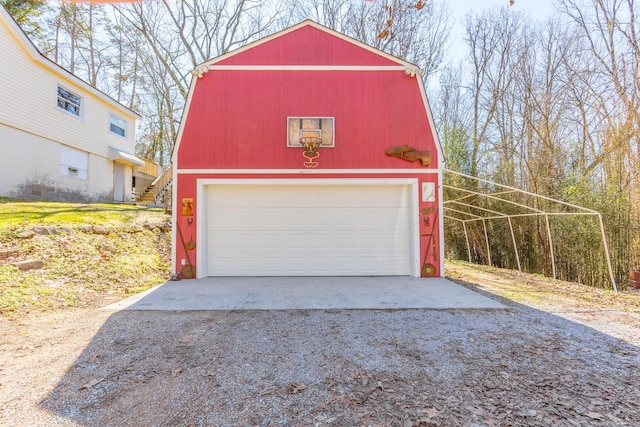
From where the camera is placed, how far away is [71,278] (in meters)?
4.64

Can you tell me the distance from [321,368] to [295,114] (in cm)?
492

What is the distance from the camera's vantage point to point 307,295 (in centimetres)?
437

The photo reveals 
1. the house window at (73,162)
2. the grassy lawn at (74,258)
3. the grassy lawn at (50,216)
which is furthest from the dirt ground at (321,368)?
the house window at (73,162)

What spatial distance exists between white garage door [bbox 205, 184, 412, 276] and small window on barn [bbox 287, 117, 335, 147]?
924 millimetres

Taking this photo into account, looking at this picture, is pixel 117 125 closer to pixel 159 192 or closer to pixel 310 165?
pixel 159 192

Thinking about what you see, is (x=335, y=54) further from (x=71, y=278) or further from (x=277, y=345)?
(x=71, y=278)

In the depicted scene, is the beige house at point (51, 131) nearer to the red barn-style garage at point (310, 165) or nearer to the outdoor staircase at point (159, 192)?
the outdoor staircase at point (159, 192)

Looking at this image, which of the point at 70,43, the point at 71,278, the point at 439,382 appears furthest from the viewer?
the point at 70,43

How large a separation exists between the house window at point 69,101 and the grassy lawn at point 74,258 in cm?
546

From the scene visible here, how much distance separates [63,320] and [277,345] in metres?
2.74

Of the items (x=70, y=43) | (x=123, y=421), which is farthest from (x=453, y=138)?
(x=70, y=43)

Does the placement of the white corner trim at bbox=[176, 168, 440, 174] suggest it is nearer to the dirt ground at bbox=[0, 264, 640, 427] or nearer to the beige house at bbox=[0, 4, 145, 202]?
the dirt ground at bbox=[0, 264, 640, 427]

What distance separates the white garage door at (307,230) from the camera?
5766 millimetres

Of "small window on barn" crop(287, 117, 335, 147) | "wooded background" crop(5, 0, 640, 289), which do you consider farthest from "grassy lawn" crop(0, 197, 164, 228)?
"wooded background" crop(5, 0, 640, 289)
